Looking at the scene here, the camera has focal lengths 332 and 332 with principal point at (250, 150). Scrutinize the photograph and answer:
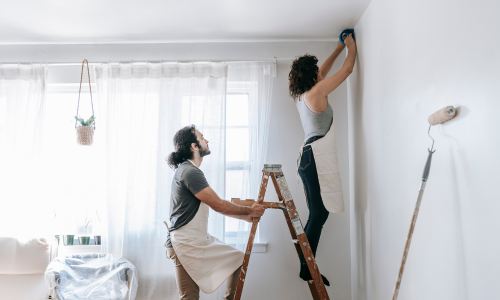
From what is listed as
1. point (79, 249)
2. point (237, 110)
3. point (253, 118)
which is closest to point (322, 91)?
point (253, 118)

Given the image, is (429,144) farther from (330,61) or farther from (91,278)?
(91,278)

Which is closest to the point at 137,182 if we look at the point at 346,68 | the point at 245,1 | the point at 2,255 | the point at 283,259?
the point at 2,255

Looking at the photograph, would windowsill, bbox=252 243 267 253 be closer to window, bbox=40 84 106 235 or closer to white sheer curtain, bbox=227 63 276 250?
white sheer curtain, bbox=227 63 276 250

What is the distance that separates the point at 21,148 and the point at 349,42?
281cm

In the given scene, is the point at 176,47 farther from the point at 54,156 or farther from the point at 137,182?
the point at 54,156

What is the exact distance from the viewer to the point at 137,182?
2709 mm

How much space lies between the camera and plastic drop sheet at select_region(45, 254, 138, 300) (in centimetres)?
235

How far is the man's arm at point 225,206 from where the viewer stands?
6.89 ft

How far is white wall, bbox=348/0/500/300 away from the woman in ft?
0.80

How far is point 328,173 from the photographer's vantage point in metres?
2.25

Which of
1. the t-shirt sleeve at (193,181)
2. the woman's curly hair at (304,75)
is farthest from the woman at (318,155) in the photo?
the t-shirt sleeve at (193,181)

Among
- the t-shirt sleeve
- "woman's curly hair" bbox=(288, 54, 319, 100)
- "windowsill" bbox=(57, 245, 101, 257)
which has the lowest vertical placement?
"windowsill" bbox=(57, 245, 101, 257)

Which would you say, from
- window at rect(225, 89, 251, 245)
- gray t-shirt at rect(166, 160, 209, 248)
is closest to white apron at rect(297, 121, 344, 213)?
window at rect(225, 89, 251, 245)

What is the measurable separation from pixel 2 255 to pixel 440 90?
3.11m
